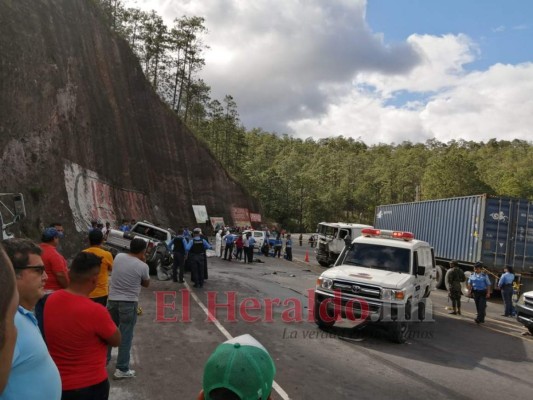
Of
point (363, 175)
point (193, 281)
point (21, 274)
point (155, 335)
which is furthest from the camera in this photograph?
point (363, 175)

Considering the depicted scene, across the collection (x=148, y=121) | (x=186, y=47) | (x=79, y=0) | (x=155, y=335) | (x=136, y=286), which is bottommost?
(x=155, y=335)

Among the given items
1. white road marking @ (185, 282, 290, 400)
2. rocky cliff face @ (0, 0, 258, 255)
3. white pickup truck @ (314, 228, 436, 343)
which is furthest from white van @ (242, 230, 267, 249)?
white pickup truck @ (314, 228, 436, 343)

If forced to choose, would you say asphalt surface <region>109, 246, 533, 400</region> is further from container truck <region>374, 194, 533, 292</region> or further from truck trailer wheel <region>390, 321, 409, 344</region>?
container truck <region>374, 194, 533, 292</region>

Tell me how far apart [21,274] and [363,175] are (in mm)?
106349

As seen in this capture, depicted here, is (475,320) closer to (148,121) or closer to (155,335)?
(155,335)

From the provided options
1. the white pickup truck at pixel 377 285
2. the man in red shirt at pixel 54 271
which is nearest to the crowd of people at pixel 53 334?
the man in red shirt at pixel 54 271

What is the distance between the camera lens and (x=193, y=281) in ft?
50.3

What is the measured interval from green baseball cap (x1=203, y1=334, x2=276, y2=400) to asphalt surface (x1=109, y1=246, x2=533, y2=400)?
4.26m

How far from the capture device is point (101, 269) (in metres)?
6.48

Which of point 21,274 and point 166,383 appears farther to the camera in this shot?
point 166,383

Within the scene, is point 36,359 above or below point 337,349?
above

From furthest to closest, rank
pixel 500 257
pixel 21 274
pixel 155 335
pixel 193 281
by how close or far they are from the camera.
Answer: pixel 500 257, pixel 193 281, pixel 155 335, pixel 21 274

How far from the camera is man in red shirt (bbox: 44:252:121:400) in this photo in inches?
143

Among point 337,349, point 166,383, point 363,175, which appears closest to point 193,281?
point 337,349
